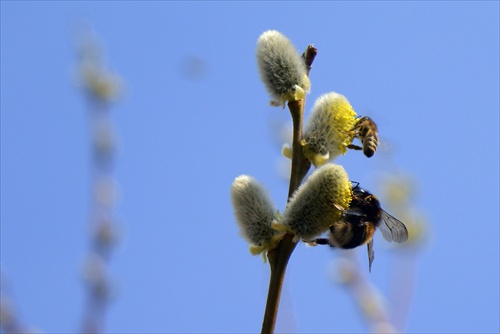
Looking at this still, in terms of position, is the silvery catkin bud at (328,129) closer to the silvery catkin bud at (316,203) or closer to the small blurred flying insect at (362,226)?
the silvery catkin bud at (316,203)

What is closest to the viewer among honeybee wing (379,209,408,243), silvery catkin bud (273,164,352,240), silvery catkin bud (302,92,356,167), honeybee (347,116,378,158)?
silvery catkin bud (273,164,352,240)

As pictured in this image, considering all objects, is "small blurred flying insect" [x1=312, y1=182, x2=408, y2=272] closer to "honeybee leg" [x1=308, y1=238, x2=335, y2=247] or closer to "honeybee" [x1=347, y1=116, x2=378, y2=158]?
"honeybee leg" [x1=308, y1=238, x2=335, y2=247]

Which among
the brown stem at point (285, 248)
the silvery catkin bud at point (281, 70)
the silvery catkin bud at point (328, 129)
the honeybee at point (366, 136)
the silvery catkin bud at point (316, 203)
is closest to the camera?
the brown stem at point (285, 248)

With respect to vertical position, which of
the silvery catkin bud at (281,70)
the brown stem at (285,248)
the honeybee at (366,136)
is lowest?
the brown stem at (285,248)

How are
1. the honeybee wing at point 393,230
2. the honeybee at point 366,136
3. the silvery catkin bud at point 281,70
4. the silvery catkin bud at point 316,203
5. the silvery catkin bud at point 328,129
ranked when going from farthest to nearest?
the honeybee wing at point 393,230 < the honeybee at point 366,136 < the silvery catkin bud at point 281,70 < the silvery catkin bud at point 328,129 < the silvery catkin bud at point 316,203

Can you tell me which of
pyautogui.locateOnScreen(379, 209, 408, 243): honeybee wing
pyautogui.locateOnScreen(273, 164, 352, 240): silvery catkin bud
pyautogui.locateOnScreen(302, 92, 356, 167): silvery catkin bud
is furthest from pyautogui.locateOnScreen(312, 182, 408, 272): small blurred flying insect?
pyautogui.locateOnScreen(302, 92, 356, 167): silvery catkin bud

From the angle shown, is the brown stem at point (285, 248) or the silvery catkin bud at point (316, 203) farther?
the silvery catkin bud at point (316, 203)

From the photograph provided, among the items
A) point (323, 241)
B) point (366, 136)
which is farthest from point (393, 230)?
point (323, 241)

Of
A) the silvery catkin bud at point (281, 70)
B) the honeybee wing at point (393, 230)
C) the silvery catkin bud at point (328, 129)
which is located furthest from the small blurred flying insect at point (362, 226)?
the silvery catkin bud at point (281, 70)
